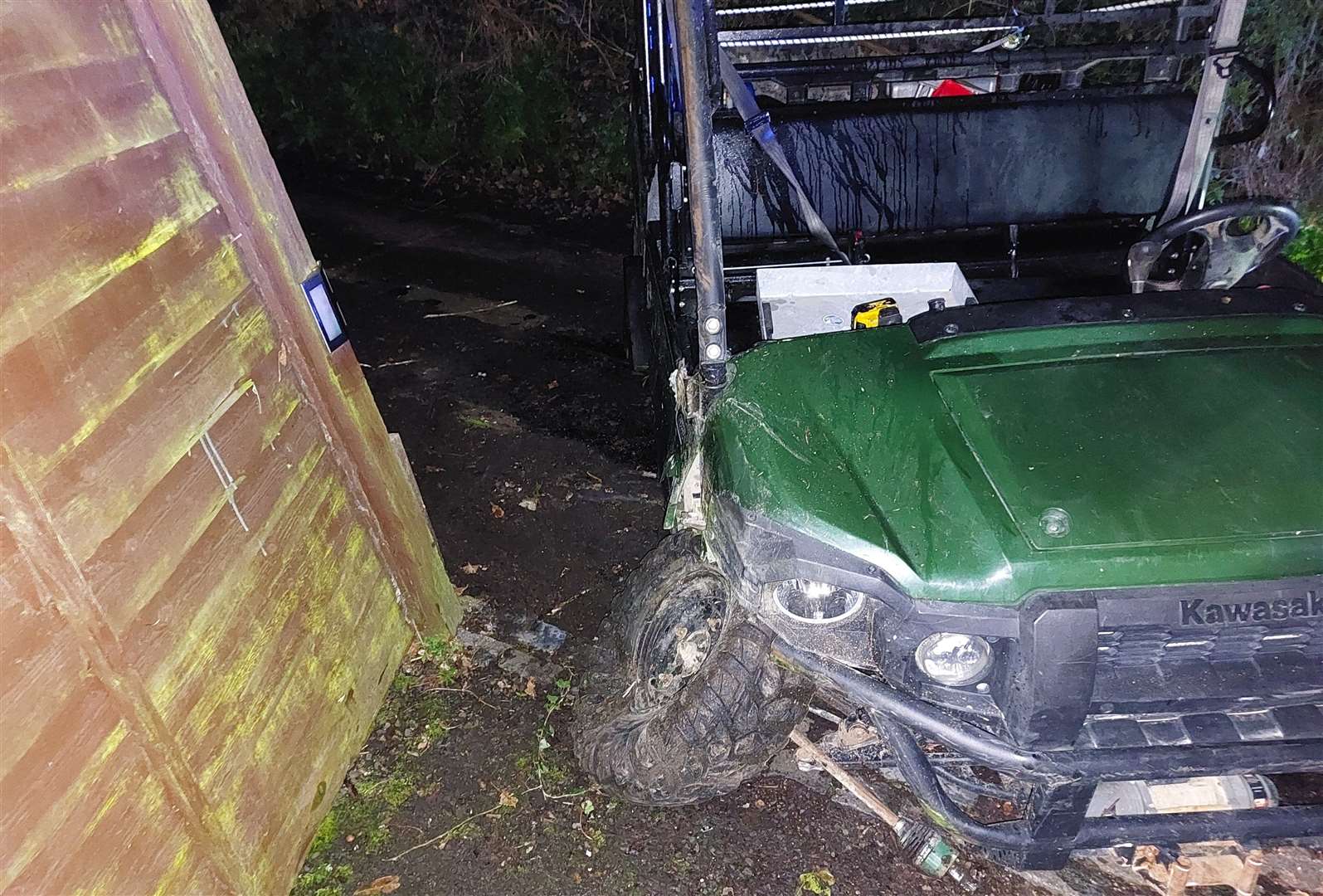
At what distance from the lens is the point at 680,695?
7.82 feet

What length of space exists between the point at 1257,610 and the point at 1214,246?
1681 mm

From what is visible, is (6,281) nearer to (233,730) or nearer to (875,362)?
(233,730)

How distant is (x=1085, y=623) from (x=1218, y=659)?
404 millimetres

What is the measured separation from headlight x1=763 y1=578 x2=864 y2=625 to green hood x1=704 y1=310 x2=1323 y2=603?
0.19m

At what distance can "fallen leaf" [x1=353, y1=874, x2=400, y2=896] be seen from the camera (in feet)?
8.21

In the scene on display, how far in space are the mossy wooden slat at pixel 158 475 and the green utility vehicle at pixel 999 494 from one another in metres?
1.03

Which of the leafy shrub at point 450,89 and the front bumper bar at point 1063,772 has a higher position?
the leafy shrub at point 450,89

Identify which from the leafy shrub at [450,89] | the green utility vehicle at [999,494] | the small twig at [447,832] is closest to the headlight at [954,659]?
the green utility vehicle at [999,494]

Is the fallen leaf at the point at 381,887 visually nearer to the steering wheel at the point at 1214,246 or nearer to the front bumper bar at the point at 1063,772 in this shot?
the front bumper bar at the point at 1063,772

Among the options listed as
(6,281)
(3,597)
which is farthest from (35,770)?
(6,281)

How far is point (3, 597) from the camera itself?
1567mm

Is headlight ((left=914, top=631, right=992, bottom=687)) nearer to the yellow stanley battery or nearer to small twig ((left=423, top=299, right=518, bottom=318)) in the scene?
the yellow stanley battery

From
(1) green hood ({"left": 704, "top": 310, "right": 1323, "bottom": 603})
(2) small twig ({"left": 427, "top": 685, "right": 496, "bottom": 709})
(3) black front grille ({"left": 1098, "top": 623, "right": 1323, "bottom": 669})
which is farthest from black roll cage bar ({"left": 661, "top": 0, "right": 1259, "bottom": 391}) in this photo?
(2) small twig ({"left": 427, "top": 685, "right": 496, "bottom": 709})

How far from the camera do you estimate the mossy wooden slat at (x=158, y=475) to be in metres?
1.63
